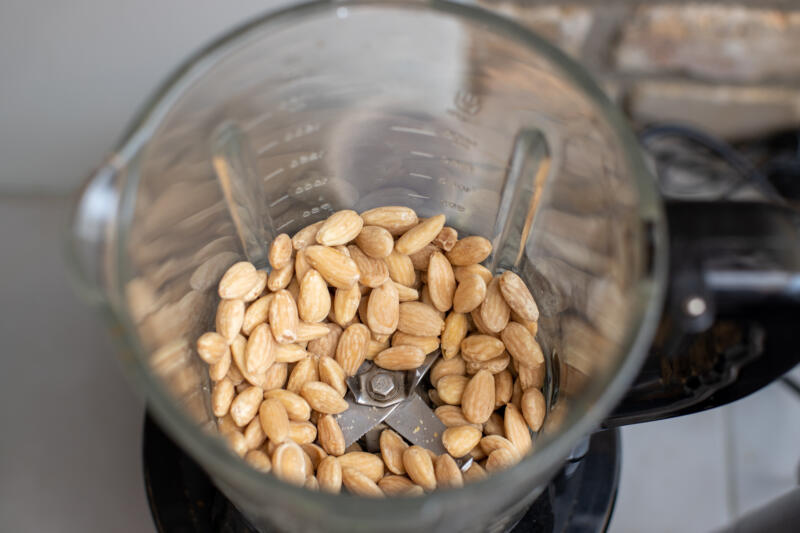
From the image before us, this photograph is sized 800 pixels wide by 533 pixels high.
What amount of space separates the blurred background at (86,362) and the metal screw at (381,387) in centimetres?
19

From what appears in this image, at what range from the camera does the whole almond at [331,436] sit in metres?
0.33

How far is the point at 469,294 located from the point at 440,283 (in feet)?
0.06

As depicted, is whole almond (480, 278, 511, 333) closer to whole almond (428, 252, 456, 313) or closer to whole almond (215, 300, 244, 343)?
whole almond (428, 252, 456, 313)

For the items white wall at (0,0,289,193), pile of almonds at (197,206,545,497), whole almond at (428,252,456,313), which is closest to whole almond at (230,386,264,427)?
pile of almonds at (197,206,545,497)

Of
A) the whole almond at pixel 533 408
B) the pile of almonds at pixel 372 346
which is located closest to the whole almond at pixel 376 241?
the pile of almonds at pixel 372 346

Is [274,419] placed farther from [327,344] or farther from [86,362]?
[86,362]

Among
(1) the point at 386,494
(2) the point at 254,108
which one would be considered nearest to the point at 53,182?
(2) the point at 254,108

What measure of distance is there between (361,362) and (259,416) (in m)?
0.06

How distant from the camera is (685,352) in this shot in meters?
0.32

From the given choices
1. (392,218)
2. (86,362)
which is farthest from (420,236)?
(86,362)

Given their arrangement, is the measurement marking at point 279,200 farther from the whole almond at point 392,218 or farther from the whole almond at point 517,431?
the whole almond at point 517,431

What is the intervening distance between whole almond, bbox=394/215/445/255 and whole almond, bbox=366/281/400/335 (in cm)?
2

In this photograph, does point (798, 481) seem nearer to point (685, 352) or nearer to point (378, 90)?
point (685, 352)

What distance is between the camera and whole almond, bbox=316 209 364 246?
355mm
